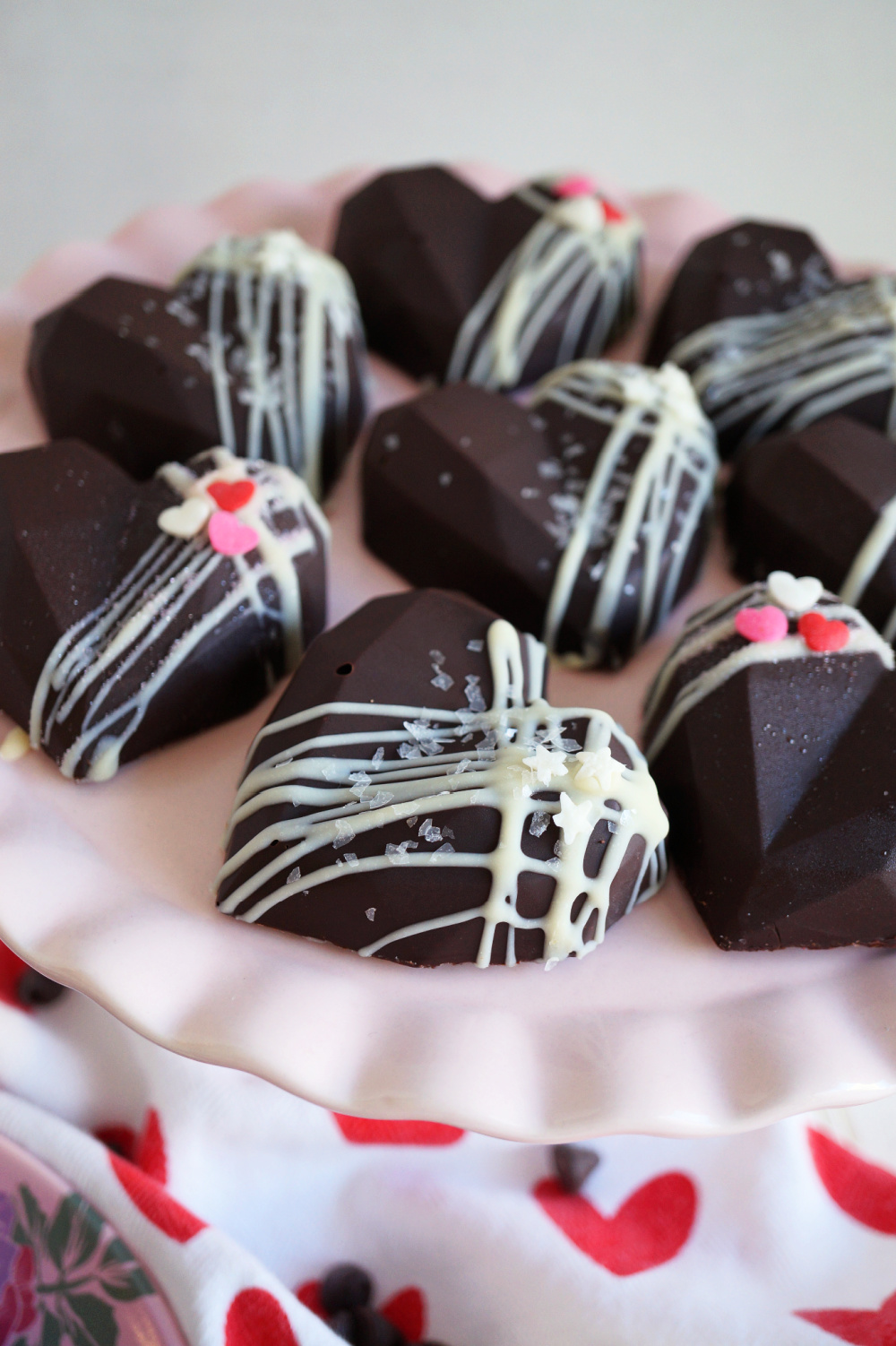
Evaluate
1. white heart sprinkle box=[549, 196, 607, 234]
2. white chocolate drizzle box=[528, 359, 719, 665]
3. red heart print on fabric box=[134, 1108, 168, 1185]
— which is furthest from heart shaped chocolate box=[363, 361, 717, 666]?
red heart print on fabric box=[134, 1108, 168, 1185]

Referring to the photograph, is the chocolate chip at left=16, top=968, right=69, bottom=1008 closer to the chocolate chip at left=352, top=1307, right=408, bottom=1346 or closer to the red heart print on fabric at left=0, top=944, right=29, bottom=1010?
the red heart print on fabric at left=0, top=944, right=29, bottom=1010

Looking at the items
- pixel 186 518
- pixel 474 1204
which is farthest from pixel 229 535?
pixel 474 1204

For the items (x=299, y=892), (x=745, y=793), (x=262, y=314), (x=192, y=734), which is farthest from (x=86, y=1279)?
(x=262, y=314)

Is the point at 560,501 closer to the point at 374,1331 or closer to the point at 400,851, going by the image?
the point at 400,851

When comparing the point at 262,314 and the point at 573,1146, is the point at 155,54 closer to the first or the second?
the point at 262,314

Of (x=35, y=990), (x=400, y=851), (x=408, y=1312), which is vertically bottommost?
(x=408, y=1312)

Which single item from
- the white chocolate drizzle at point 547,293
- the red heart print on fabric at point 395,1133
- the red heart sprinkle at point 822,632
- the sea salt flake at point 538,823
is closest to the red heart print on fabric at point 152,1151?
the red heart print on fabric at point 395,1133
